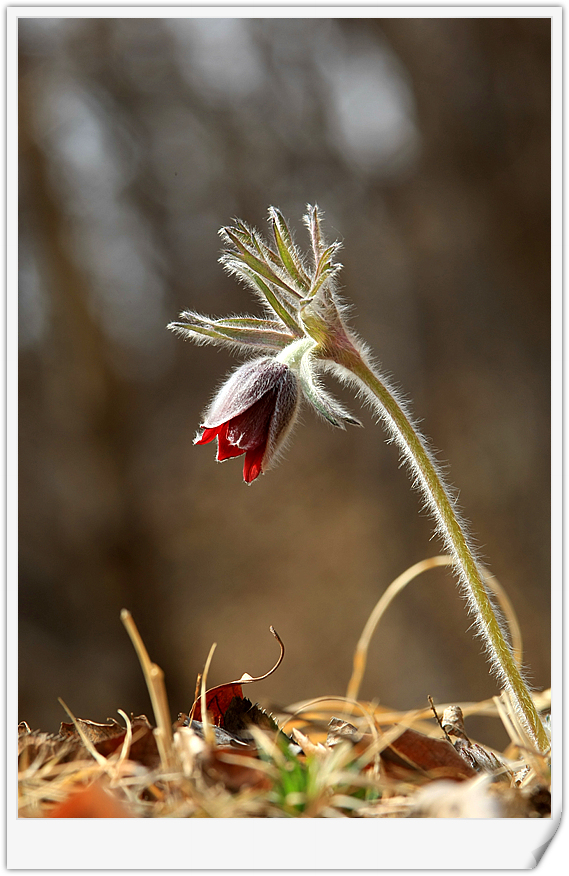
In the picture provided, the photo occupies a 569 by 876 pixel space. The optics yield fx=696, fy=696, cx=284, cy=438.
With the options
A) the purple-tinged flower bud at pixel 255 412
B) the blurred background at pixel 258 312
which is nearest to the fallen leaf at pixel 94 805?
the purple-tinged flower bud at pixel 255 412

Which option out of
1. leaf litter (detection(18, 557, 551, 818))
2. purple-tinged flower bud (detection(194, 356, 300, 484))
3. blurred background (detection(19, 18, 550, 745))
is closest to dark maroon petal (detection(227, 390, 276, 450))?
purple-tinged flower bud (detection(194, 356, 300, 484))

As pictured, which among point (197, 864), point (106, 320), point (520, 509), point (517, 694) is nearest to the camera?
point (197, 864)

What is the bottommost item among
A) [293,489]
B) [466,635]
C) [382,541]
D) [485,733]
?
[485,733]

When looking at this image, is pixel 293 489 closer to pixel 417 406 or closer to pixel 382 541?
pixel 382 541

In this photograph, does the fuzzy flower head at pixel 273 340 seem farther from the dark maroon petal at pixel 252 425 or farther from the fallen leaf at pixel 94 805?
the fallen leaf at pixel 94 805

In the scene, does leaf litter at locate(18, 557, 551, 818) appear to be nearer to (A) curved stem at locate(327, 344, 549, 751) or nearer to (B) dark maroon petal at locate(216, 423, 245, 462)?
(A) curved stem at locate(327, 344, 549, 751)

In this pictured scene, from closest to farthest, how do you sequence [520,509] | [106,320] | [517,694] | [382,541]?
[517,694] < [520,509] < [382,541] < [106,320]

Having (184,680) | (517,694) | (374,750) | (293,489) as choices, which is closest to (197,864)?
(374,750)

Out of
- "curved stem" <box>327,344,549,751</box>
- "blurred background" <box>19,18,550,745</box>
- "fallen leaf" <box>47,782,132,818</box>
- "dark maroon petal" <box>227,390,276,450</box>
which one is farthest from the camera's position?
"blurred background" <box>19,18,550,745</box>
